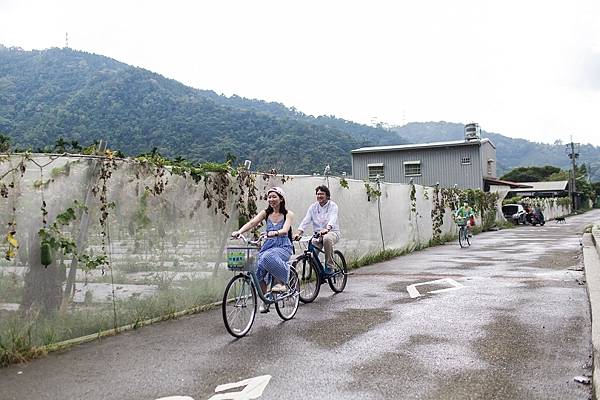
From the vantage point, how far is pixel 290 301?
6.98 meters

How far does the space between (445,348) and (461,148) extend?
35263 millimetres

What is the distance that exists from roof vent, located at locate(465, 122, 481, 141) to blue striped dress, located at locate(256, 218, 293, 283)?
35851mm

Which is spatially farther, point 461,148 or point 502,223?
point 461,148

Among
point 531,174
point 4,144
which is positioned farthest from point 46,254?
point 531,174

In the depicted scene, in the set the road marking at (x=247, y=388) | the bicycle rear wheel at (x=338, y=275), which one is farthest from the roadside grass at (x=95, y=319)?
the road marking at (x=247, y=388)

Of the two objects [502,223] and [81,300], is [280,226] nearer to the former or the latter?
[81,300]

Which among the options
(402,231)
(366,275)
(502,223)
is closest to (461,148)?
(502,223)

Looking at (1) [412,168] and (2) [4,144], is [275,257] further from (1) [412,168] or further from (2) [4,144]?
(1) [412,168]

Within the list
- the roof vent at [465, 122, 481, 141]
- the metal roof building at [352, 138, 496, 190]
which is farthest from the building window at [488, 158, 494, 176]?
the roof vent at [465, 122, 481, 141]

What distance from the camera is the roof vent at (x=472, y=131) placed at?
3956cm

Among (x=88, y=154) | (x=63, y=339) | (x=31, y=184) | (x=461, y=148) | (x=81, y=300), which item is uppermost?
(x=461, y=148)

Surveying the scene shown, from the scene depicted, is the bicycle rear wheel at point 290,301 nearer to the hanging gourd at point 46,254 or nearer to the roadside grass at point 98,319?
the roadside grass at point 98,319

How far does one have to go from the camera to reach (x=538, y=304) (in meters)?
7.43

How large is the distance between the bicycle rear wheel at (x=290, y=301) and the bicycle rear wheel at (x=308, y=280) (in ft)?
2.48
